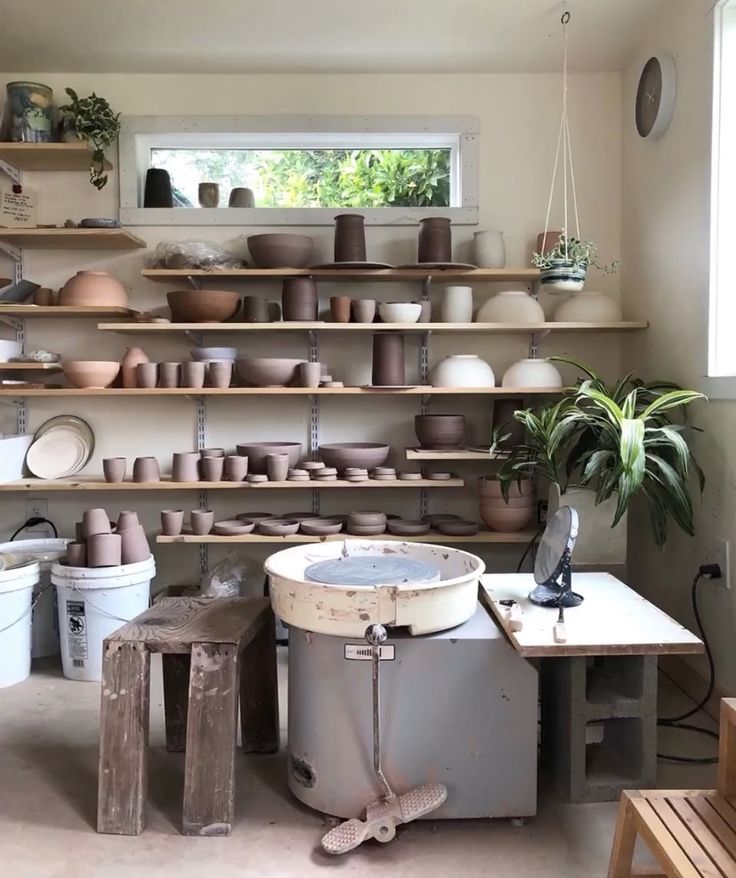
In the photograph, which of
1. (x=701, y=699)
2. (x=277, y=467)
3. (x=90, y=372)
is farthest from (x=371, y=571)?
(x=90, y=372)

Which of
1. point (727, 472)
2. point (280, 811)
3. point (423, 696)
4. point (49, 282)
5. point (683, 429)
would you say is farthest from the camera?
point (49, 282)

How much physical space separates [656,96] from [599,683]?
2.31 metres

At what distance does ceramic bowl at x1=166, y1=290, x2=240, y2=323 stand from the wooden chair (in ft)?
8.17

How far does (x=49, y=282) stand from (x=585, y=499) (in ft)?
8.68

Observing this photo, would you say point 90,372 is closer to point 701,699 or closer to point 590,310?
point 590,310

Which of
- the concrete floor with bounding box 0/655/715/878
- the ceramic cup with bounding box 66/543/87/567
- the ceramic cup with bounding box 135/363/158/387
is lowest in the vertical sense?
the concrete floor with bounding box 0/655/715/878

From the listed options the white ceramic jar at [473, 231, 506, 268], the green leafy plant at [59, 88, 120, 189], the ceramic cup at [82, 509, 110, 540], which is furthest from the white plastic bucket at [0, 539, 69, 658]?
the white ceramic jar at [473, 231, 506, 268]

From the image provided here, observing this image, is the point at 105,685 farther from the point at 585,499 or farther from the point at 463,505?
the point at 463,505

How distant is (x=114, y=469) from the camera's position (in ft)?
10.9

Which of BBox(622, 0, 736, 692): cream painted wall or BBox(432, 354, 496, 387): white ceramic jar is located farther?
BBox(432, 354, 496, 387): white ceramic jar

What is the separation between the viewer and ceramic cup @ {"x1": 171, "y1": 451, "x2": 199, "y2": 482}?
3330 mm

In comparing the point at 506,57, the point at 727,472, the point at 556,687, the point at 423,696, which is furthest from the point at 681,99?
the point at 423,696

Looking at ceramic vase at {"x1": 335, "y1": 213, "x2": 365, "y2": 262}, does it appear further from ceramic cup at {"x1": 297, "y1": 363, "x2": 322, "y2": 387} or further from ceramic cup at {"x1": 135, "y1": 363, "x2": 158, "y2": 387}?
ceramic cup at {"x1": 135, "y1": 363, "x2": 158, "y2": 387}

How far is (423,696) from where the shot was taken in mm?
1903
